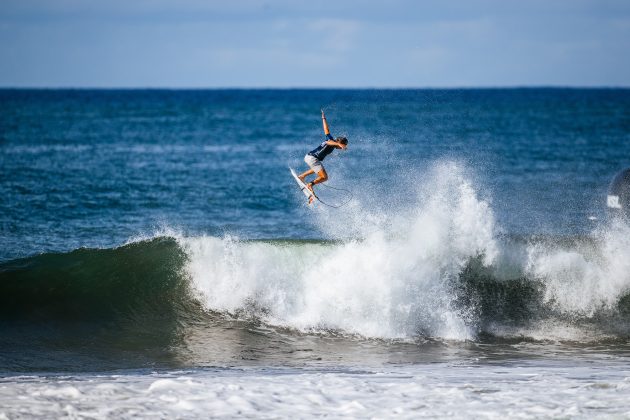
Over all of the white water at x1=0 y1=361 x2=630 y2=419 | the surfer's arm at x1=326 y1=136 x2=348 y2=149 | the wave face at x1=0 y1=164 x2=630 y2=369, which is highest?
the surfer's arm at x1=326 y1=136 x2=348 y2=149

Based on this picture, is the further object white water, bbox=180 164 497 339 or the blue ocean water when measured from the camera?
the blue ocean water

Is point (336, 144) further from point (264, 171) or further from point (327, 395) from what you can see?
point (264, 171)

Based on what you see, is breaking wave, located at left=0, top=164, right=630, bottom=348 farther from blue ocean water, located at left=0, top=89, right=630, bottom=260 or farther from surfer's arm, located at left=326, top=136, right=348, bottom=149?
blue ocean water, located at left=0, top=89, right=630, bottom=260

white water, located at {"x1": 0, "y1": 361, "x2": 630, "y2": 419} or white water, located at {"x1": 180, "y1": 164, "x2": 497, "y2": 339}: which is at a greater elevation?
white water, located at {"x1": 180, "y1": 164, "x2": 497, "y2": 339}

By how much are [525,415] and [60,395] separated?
18.7ft

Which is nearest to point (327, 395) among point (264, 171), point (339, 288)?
point (339, 288)

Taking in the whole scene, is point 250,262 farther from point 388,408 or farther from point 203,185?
point 203,185

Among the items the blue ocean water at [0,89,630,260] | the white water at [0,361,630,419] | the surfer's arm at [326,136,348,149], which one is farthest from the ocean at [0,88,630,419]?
the surfer's arm at [326,136,348,149]

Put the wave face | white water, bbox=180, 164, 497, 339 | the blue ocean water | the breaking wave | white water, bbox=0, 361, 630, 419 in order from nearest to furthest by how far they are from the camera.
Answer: white water, bbox=0, 361, 630, 419 < the wave face < white water, bbox=180, 164, 497, 339 < the breaking wave < the blue ocean water

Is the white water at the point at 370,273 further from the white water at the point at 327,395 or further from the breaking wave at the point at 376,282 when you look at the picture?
the white water at the point at 327,395

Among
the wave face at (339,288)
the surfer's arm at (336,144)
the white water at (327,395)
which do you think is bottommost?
the white water at (327,395)

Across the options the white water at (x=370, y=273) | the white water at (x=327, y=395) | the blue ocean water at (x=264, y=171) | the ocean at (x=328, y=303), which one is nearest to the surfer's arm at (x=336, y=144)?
the blue ocean water at (x=264, y=171)

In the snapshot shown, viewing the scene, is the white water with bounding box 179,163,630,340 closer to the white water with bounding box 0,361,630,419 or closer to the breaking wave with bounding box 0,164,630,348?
the breaking wave with bounding box 0,164,630,348

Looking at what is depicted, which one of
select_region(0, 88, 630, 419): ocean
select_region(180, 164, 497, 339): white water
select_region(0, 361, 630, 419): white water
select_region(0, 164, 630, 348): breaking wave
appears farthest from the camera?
select_region(0, 164, 630, 348): breaking wave
